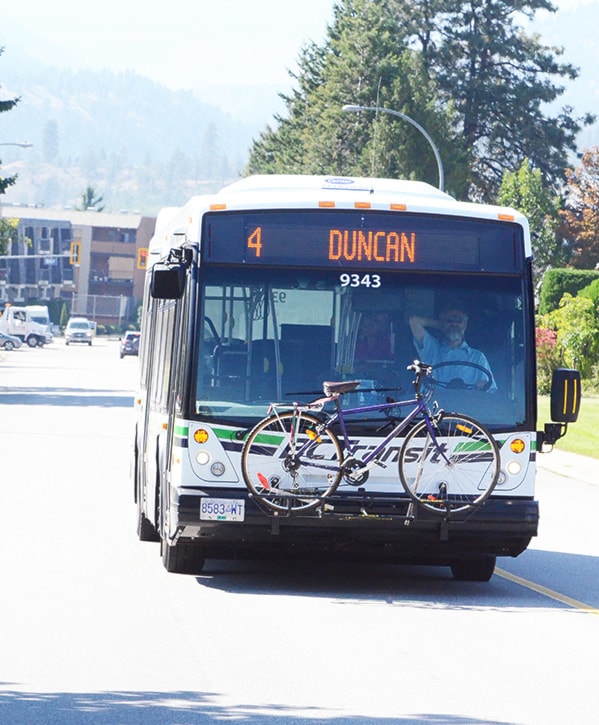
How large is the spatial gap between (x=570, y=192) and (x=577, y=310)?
4469 centimetres

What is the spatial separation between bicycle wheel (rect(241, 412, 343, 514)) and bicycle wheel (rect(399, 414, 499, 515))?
20.6 inches

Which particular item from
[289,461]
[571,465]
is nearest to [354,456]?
[289,461]

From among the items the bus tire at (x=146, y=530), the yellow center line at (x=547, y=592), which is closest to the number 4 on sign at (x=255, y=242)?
the yellow center line at (x=547, y=592)

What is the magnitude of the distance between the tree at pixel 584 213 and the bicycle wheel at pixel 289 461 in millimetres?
68125

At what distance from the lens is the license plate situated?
10.5 m

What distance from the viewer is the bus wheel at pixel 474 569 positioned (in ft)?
38.4

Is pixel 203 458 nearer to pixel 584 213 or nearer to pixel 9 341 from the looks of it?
pixel 584 213

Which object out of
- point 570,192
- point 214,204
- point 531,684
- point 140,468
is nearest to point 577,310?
point 140,468

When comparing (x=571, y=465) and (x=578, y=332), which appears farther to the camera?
(x=578, y=332)

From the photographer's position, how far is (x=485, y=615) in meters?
10.2

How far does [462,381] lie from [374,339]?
689mm

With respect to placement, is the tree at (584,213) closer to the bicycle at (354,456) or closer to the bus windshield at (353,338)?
the bus windshield at (353,338)

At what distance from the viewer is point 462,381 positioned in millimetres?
10852

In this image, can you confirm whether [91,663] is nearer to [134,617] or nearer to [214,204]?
[134,617]
